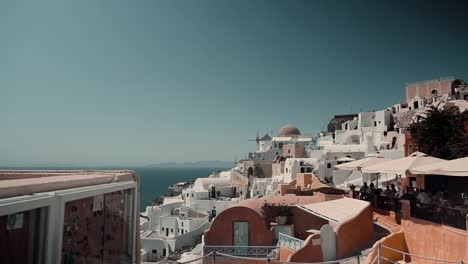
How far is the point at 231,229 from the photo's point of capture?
17016 millimetres

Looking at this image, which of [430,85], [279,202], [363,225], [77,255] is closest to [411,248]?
[363,225]

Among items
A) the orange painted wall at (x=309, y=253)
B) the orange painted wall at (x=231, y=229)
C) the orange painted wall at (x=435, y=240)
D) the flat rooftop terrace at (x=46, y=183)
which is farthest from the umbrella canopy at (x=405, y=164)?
the flat rooftop terrace at (x=46, y=183)

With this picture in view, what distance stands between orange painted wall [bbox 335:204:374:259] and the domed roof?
71058mm

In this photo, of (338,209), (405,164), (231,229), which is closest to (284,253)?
(338,209)

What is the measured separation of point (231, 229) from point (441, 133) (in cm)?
1343

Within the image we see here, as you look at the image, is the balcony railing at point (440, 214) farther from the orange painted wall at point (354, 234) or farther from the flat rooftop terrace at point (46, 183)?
the flat rooftop terrace at point (46, 183)

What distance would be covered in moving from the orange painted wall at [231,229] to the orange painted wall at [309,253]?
4.63m

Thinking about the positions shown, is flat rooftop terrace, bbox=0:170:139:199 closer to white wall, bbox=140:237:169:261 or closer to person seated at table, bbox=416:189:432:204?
person seated at table, bbox=416:189:432:204

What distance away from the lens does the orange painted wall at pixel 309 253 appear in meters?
12.3

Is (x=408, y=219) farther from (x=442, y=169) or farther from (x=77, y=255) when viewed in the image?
(x=77, y=255)

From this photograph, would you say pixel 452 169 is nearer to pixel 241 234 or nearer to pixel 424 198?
pixel 424 198

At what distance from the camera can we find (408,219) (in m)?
12.6

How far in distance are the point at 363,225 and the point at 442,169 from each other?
432 cm

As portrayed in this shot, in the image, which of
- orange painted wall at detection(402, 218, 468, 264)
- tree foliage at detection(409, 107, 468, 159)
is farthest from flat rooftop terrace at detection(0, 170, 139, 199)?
tree foliage at detection(409, 107, 468, 159)
